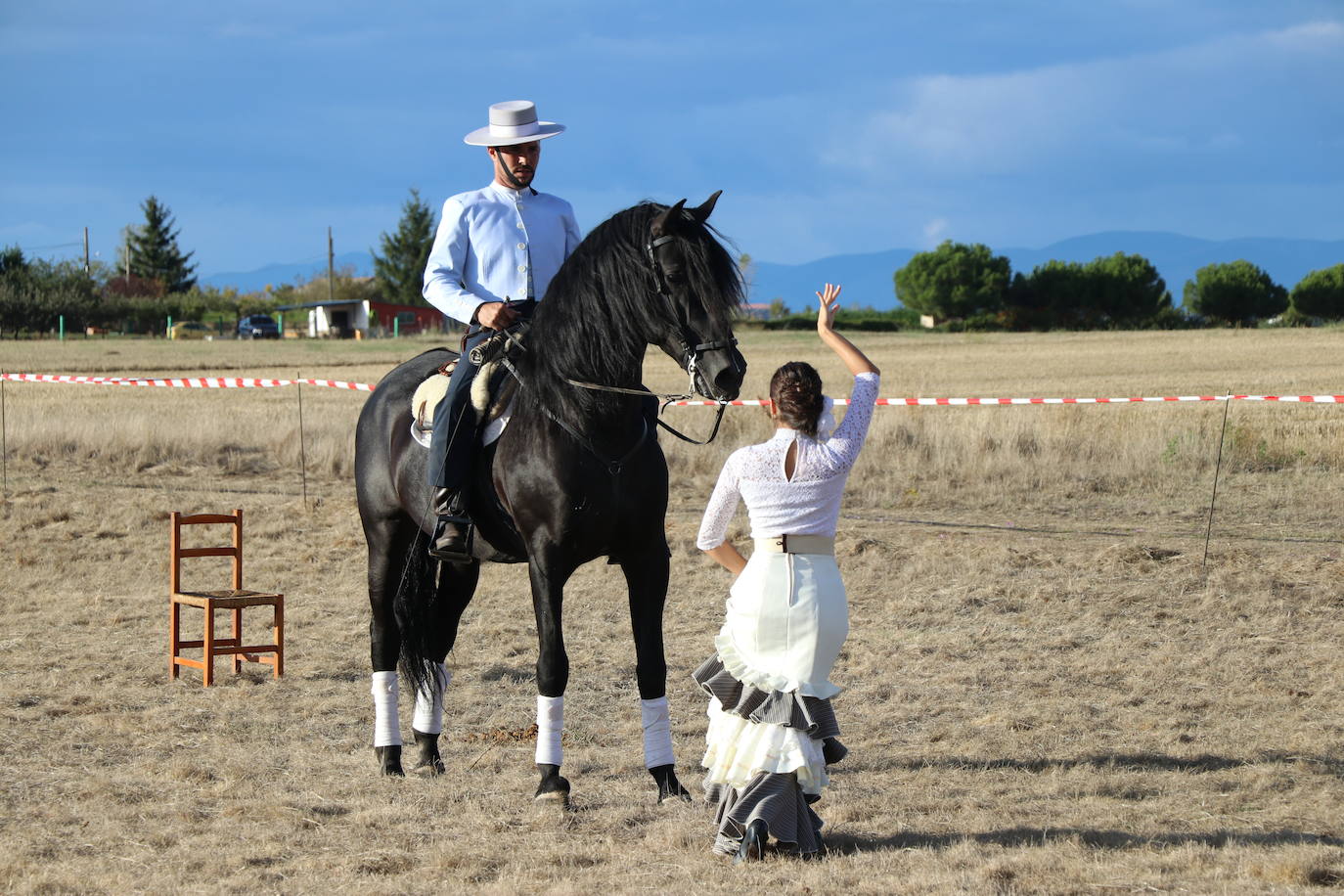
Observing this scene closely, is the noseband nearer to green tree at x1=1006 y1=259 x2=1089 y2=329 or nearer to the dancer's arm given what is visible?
the dancer's arm

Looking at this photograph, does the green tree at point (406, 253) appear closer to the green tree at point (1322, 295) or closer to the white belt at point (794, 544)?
the green tree at point (1322, 295)

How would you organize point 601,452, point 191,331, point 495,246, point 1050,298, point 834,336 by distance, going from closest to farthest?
point 834,336 < point 601,452 < point 495,246 < point 191,331 < point 1050,298

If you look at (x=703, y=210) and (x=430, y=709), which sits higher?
(x=703, y=210)

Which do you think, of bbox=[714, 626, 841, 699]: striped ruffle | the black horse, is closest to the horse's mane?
the black horse

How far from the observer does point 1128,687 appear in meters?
7.43

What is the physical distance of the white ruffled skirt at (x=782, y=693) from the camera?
4.55 metres

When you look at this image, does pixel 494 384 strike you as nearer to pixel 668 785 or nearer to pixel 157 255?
pixel 668 785

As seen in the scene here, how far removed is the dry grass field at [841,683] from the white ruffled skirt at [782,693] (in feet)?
0.74

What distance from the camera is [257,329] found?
70.3m

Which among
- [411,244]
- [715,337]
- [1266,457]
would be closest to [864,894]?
[715,337]

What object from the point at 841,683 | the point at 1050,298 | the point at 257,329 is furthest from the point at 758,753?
the point at 1050,298

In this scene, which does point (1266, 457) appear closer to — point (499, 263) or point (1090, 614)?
point (1090, 614)

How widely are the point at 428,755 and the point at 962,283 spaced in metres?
86.2

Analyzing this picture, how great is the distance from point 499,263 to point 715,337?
5.28 feet
